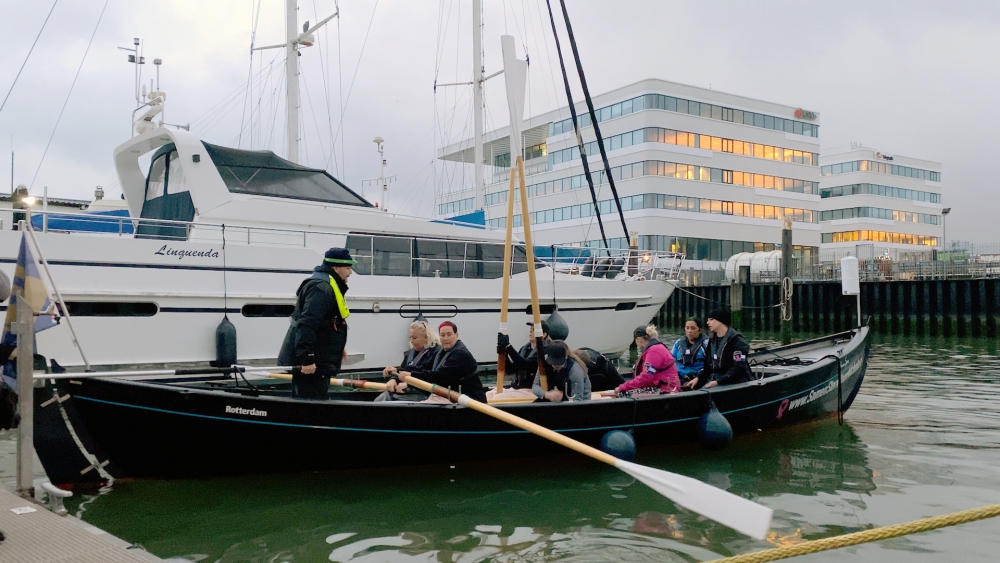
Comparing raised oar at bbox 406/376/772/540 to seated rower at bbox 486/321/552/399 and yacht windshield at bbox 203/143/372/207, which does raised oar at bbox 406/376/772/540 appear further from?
yacht windshield at bbox 203/143/372/207

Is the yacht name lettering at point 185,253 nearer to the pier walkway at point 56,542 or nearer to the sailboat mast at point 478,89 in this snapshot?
the pier walkway at point 56,542

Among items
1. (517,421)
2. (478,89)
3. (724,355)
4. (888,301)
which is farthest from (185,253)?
(888,301)

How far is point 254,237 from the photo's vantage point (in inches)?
467

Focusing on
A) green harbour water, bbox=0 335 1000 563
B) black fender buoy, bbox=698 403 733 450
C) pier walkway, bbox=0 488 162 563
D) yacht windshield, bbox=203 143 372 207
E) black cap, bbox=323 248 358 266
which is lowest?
green harbour water, bbox=0 335 1000 563

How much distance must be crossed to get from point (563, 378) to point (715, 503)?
361 cm

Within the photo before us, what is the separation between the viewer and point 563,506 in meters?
6.22

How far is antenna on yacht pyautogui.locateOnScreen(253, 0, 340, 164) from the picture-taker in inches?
593

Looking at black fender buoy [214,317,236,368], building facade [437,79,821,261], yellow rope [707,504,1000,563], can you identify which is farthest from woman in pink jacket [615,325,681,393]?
building facade [437,79,821,261]

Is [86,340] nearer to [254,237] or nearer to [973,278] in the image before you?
[254,237]

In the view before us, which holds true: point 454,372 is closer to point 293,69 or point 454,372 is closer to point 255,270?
point 255,270

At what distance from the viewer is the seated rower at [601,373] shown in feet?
30.1

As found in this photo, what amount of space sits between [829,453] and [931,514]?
2234 mm

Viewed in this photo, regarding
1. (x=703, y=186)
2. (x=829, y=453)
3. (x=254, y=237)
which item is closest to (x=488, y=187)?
(x=703, y=186)

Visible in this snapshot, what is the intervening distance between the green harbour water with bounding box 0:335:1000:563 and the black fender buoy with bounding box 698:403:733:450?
286 mm
